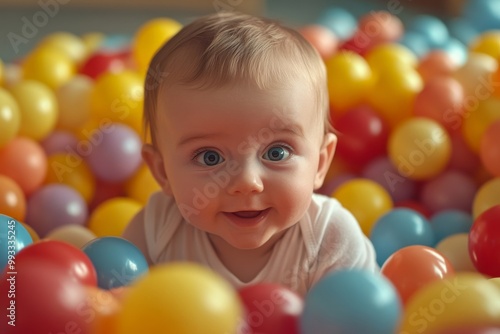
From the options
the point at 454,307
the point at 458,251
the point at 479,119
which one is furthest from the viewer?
the point at 479,119

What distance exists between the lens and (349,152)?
1714 mm

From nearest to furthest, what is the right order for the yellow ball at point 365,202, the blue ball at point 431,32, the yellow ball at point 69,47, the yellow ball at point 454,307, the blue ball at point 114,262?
the yellow ball at point 454,307 < the blue ball at point 114,262 < the yellow ball at point 365,202 < the yellow ball at point 69,47 < the blue ball at point 431,32

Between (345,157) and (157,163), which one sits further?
(345,157)

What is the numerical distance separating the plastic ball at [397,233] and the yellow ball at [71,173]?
2.08 ft

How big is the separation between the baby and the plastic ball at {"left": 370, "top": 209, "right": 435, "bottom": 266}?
17 centimetres

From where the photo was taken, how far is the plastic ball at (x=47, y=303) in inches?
29.3

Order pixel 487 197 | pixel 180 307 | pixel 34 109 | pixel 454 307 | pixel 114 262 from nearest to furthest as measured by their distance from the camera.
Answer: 1. pixel 180 307
2. pixel 454 307
3. pixel 114 262
4. pixel 487 197
5. pixel 34 109

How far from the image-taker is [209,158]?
1.07 meters

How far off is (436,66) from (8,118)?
98cm

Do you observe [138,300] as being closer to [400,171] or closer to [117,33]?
[400,171]

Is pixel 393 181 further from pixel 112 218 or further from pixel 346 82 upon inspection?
pixel 112 218

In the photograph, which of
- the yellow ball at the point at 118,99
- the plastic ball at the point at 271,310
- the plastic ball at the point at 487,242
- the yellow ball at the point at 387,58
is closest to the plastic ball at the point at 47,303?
the plastic ball at the point at 271,310

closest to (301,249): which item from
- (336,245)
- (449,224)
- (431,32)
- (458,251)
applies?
(336,245)

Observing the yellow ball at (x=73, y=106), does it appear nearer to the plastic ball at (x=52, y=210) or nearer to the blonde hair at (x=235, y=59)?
the plastic ball at (x=52, y=210)
